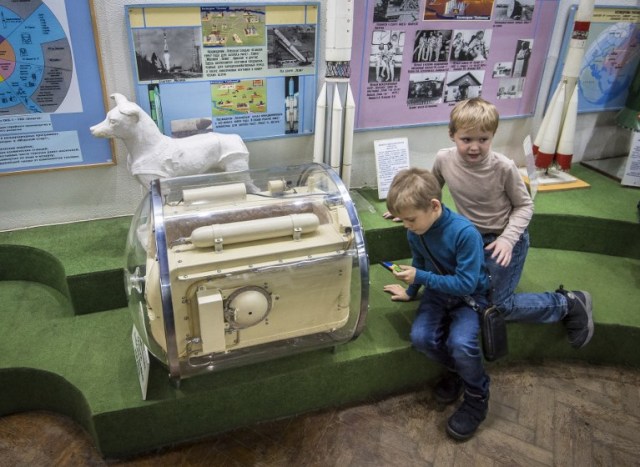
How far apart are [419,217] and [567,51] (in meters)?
2.34

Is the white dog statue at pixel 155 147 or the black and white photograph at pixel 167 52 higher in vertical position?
the black and white photograph at pixel 167 52

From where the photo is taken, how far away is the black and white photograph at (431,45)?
311 centimetres

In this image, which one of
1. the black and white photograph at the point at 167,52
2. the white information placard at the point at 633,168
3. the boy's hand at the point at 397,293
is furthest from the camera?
the white information placard at the point at 633,168

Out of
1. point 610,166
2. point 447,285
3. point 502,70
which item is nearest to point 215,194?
point 447,285

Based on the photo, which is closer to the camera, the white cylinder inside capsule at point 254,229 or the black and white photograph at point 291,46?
the white cylinder inside capsule at point 254,229

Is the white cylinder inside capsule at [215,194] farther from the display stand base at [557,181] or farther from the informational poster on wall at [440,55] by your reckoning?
the display stand base at [557,181]

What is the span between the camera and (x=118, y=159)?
111 inches

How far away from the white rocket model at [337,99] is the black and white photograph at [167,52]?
678 millimetres

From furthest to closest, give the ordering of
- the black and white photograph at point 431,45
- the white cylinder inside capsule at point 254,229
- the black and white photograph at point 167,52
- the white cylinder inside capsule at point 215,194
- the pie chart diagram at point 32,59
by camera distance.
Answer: the black and white photograph at point 431,45 → the black and white photograph at point 167,52 → the pie chart diagram at point 32,59 → the white cylinder inside capsule at point 215,194 → the white cylinder inside capsule at point 254,229

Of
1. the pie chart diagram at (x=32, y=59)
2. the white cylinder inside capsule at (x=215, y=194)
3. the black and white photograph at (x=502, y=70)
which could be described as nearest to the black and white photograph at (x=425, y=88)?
the black and white photograph at (x=502, y=70)

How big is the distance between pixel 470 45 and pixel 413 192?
1.78 metres

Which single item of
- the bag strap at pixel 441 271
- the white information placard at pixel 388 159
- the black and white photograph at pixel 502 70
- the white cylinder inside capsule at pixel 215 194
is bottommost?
the bag strap at pixel 441 271

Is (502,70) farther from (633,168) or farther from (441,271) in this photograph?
(441,271)

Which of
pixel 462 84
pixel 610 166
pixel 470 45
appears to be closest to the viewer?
pixel 470 45
